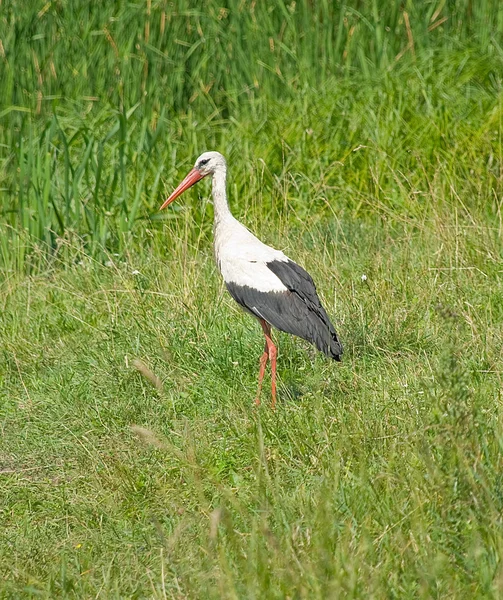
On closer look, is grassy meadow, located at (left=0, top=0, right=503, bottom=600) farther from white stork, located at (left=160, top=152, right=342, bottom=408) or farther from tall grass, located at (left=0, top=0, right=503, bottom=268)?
white stork, located at (left=160, top=152, right=342, bottom=408)

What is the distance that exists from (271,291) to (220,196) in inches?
35.6

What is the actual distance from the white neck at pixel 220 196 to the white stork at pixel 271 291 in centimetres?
8

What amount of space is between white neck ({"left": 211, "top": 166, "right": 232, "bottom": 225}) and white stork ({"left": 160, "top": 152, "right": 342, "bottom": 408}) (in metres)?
0.08

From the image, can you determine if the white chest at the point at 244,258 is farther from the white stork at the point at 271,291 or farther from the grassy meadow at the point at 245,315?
the grassy meadow at the point at 245,315

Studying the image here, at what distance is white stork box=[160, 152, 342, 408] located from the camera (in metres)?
4.69


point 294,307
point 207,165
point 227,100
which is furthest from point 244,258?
point 227,100

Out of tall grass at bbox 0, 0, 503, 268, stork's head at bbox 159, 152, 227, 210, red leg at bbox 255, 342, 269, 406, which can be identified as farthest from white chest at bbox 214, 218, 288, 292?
tall grass at bbox 0, 0, 503, 268

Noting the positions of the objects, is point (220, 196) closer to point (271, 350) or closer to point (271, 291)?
point (271, 291)

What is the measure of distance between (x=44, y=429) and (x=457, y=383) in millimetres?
2312

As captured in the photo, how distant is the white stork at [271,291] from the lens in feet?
15.4

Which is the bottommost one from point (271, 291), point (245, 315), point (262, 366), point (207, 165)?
point (245, 315)

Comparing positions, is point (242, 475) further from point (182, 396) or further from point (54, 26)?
point (54, 26)

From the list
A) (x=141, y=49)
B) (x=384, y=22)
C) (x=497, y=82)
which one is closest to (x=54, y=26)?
(x=141, y=49)

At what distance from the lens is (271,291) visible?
16.3ft
